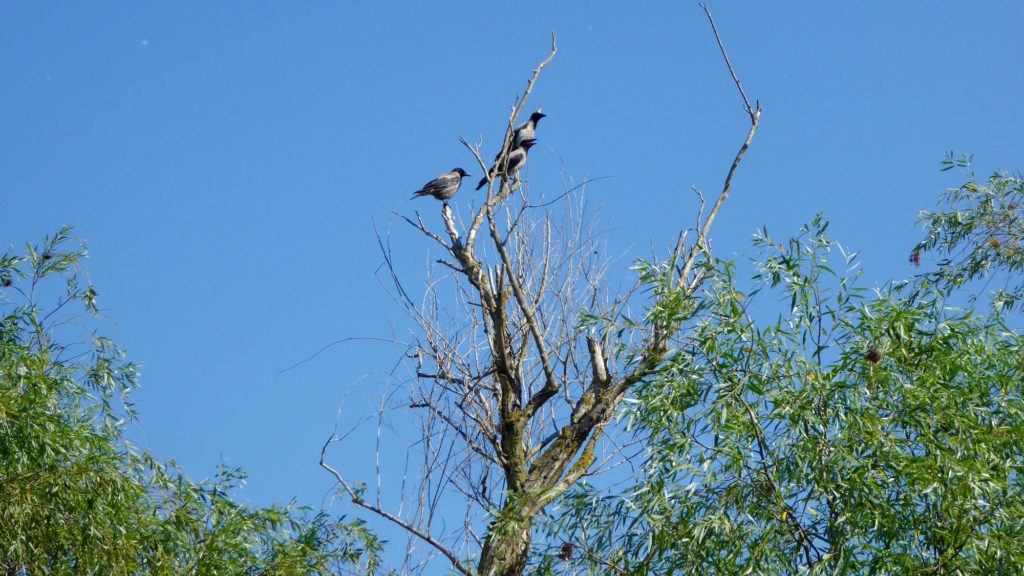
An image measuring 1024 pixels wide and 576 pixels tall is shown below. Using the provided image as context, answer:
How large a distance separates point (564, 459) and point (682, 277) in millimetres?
1379

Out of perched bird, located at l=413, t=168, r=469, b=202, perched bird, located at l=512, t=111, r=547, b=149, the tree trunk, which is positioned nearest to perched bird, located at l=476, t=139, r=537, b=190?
perched bird, located at l=512, t=111, r=547, b=149

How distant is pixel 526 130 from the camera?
9133 mm

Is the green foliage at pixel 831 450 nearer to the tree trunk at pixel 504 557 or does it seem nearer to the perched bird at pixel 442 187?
the tree trunk at pixel 504 557

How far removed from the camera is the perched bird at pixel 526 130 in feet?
27.1

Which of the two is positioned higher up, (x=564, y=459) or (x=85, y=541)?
(x=564, y=459)

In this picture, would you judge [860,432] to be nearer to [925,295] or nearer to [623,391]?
[925,295]

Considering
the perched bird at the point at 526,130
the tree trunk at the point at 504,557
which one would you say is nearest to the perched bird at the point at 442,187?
the perched bird at the point at 526,130

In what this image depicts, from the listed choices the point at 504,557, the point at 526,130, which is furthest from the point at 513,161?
the point at 504,557

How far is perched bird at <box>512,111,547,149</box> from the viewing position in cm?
825

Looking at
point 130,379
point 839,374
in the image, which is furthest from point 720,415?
point 130,379

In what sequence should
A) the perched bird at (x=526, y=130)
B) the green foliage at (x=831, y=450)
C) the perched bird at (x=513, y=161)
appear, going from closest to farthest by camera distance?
the green foliage at (x=831, y=450), the perched bird at (x=513, y=161), the perched bird at (x=526, y=130)

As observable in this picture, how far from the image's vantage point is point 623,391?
23.4 ft

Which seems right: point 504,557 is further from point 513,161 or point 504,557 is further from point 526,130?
point 526,130

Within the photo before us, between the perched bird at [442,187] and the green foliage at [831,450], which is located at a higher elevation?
the perched bird at [442,187]
